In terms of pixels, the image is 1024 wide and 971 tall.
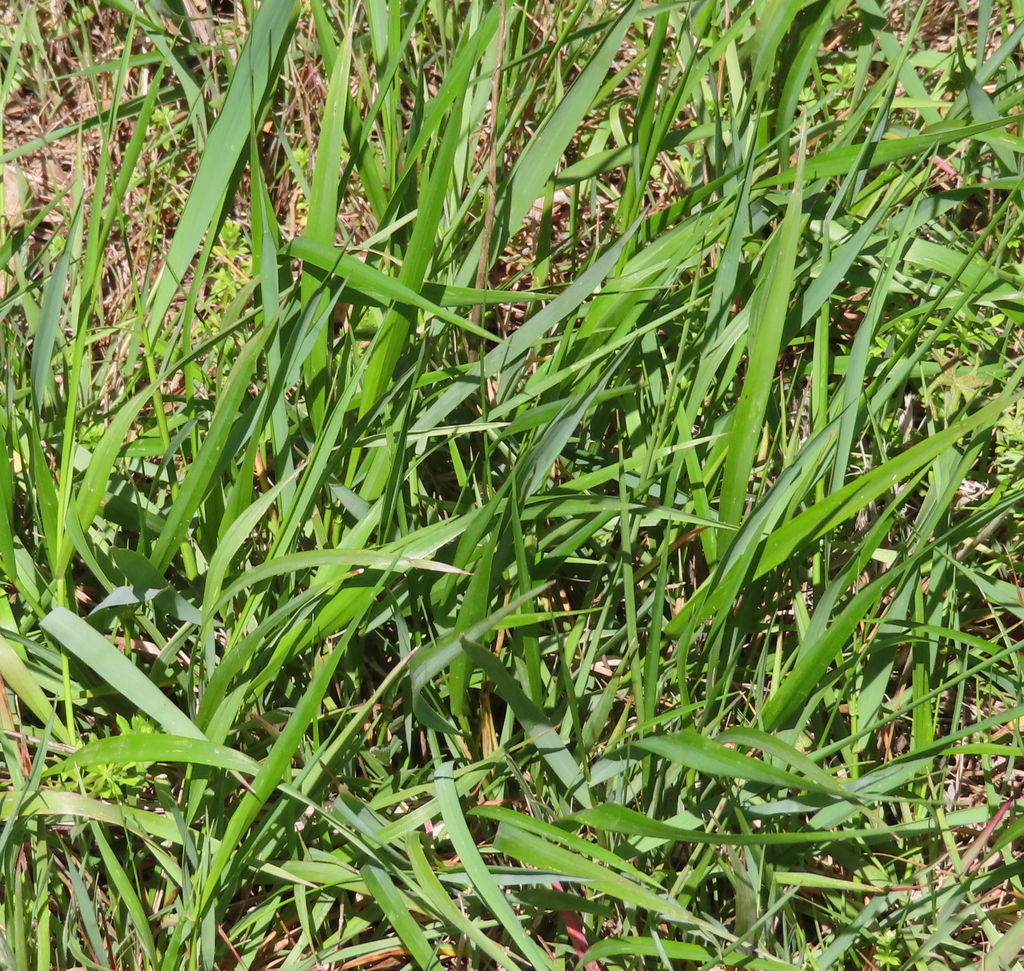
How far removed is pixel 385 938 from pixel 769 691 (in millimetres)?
722

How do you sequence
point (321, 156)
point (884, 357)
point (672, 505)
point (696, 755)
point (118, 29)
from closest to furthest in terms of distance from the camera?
point (696, 755), point (321, 156), point (672, 505), point (884, 357), point (118, 29)

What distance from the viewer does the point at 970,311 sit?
5.38 ft

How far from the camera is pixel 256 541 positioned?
143 cm

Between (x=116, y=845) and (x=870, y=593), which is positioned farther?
(x=116, y=845)

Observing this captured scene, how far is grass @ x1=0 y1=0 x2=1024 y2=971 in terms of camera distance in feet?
4.08

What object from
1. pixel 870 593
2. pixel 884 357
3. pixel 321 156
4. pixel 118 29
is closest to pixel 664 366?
pixel 884 357

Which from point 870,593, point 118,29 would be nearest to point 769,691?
point 870,593

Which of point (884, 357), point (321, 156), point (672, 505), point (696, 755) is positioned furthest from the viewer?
point (884, 357)

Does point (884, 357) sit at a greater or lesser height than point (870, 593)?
greater

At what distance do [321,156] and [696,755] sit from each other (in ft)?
3.24

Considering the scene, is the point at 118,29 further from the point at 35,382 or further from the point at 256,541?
the point at 256,541

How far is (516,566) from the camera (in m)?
1.34

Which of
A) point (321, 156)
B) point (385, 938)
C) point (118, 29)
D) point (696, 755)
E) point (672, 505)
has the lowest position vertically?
point (385, 938)

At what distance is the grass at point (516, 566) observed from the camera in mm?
1244
